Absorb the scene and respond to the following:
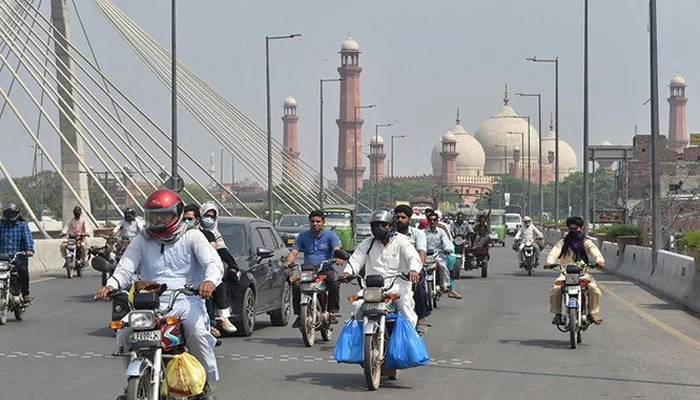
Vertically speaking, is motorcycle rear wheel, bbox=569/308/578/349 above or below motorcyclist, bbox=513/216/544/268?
below

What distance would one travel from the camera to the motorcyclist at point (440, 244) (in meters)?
20.0

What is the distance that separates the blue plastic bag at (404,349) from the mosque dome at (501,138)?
164m

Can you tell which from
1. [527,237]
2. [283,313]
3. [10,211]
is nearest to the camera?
[10,211]

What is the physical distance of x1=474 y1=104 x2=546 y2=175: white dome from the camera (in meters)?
177

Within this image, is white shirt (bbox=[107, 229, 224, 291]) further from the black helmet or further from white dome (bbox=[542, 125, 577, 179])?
white dome (bbox=[542, 125, 577, 179])

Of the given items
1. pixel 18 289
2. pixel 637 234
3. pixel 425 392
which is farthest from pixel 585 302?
pixel 637 234

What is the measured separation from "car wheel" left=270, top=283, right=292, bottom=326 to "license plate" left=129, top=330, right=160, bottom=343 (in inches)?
366

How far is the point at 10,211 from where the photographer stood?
1664cm

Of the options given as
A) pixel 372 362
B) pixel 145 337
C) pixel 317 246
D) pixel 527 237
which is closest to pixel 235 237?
pixel 317 246

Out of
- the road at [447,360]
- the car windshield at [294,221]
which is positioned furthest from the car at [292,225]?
the road at [447,360]

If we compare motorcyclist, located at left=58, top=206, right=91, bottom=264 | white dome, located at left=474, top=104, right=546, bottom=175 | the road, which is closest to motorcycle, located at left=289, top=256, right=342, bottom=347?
the road

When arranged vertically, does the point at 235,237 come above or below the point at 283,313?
above

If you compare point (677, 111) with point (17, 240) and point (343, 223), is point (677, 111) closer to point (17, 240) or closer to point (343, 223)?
point (343, 223)

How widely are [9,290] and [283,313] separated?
3.32 m
